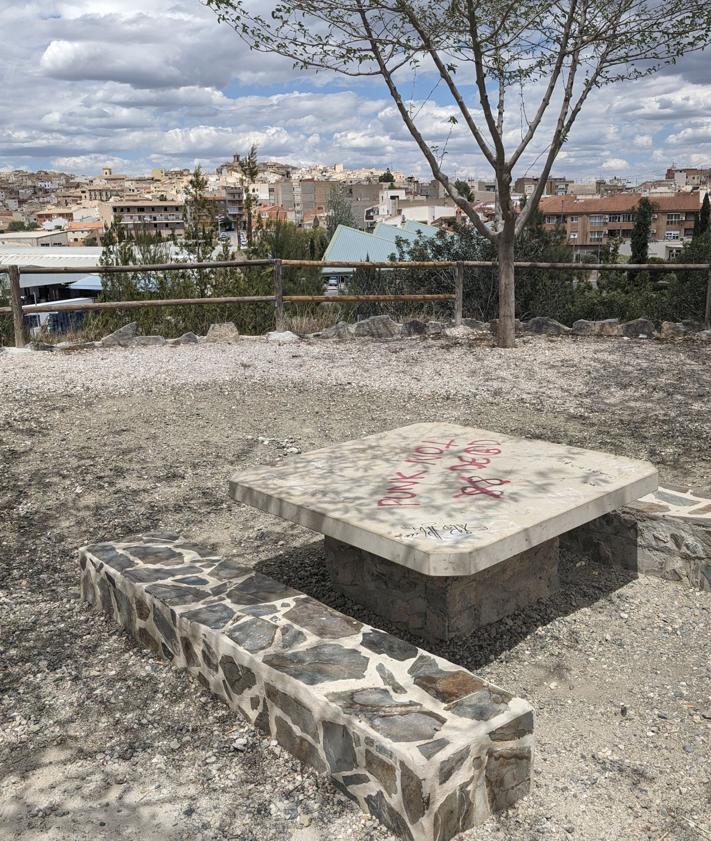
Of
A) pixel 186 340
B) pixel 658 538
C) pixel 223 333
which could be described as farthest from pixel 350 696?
pixel 223 333

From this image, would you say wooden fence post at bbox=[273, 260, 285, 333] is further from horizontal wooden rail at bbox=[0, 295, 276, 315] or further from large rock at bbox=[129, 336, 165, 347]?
large rock at bbox=[129, 336, 165, 347]

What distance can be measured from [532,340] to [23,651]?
27.4 ft

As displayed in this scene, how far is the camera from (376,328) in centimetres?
1102

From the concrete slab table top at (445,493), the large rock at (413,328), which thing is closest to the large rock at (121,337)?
Answer: the large rock at (413,328)

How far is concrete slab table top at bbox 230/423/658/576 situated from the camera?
2791 mm

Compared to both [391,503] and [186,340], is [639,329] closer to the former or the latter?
[186,340]

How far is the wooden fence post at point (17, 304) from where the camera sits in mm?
9734

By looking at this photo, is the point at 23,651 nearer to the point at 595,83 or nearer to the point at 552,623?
the point at 552,623

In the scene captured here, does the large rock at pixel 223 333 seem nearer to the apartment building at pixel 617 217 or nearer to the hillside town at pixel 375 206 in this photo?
the hillside town at pixel 375 206

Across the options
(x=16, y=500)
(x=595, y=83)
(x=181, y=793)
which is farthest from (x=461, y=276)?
(x=181, y=793)

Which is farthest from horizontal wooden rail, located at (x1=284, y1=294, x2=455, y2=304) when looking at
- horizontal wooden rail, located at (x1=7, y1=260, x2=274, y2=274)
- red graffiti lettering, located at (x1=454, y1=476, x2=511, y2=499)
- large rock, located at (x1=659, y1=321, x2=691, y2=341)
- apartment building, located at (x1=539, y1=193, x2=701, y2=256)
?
apartment building, located at (x1=539, y1=193, x2=701, y2=256)

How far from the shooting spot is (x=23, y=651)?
3227 mm

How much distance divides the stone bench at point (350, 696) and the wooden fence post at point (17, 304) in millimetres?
7532

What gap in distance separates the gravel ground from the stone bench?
94 mm
